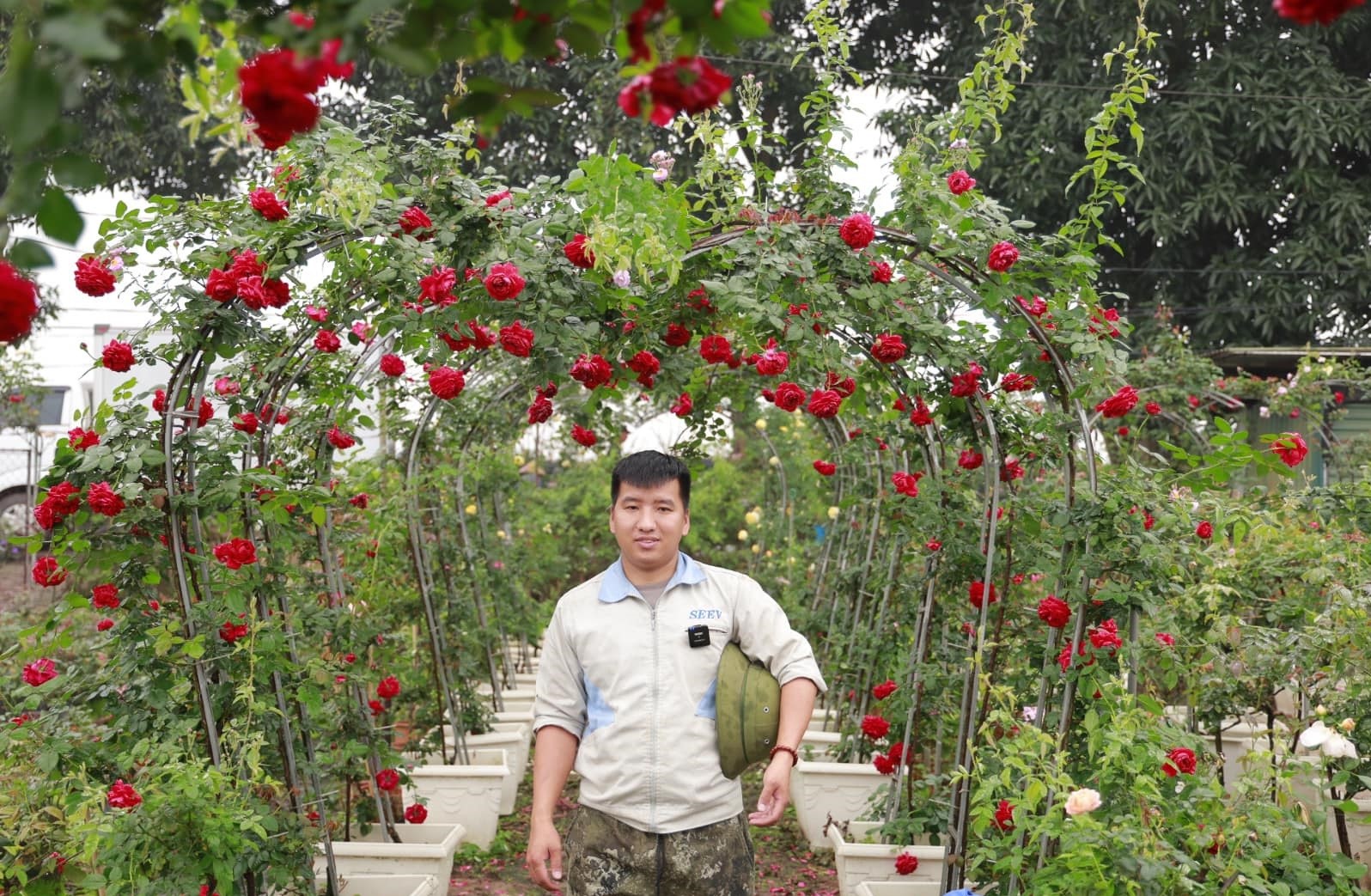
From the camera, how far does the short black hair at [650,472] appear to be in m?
2.64

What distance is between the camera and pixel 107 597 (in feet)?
10.2

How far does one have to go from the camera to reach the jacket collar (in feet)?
8.73

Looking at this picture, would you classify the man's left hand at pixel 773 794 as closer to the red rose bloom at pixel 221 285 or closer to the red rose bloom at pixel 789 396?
the red rose bloom at pixel 789 396

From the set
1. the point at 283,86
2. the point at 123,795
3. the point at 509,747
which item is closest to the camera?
the point at 283,86

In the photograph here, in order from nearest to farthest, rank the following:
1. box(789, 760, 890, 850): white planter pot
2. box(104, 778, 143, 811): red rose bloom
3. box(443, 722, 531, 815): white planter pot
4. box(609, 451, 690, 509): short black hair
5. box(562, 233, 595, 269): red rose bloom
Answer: box(609, 451, 690, 509): short black hair, box(104, 778, 143, 811): red rose bloom, box(562, 233, 595, 269): red rose bloom, box(789, 760, 890, 850): white planter pot, box(443, 722, 531, 815): white planter pot

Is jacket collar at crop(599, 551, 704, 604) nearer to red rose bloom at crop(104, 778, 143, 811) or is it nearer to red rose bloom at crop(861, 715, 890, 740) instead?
red rose bloom at crop(104, 778, 143, 811)

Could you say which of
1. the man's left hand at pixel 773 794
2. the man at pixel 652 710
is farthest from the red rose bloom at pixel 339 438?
the man's left hand at pixel 773 794

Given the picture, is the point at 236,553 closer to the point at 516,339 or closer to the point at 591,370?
the point at 516,339

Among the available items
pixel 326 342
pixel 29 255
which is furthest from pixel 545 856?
pixel 29 255

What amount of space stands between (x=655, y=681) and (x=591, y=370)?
1213 mm

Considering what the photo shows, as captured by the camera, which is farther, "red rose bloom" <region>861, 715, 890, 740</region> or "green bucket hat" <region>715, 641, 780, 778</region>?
"red rose bloom" <region>861, 715, 890, 740</region>

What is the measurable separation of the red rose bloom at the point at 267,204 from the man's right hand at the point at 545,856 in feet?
4.95

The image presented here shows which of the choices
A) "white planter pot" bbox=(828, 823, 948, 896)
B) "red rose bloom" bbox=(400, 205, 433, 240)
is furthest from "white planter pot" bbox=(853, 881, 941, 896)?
"red rose bloom" bbox=(400, 205, 433, 240)

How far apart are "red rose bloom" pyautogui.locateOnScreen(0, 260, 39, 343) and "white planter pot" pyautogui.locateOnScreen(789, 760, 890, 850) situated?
452 cm
